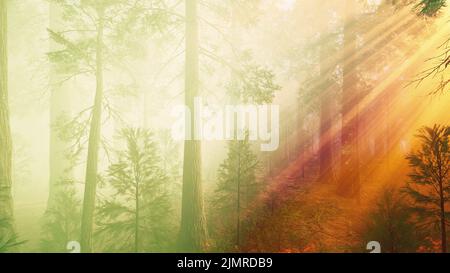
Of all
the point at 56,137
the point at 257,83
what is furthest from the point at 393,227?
the point at 56,137

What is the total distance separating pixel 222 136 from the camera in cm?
2031

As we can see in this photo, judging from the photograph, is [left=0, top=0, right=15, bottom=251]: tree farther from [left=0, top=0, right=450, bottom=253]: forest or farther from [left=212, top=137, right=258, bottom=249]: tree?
[left=212, top=137, right=258, bottom=249]: tree

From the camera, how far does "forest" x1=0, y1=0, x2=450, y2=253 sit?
23.7 ft

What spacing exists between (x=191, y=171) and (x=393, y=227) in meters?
5.75

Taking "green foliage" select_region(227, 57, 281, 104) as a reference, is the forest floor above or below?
below

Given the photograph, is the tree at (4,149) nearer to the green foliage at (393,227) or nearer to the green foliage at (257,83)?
the green foliage at (257,83)

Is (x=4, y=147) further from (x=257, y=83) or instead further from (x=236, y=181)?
(x=257, y=83)

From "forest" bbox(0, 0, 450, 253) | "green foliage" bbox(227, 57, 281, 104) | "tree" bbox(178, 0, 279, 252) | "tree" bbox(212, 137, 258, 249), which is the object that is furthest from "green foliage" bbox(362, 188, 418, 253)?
"tree" bbox(178, 0, 279, 252)

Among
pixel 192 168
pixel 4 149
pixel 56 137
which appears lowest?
pixel 192 168

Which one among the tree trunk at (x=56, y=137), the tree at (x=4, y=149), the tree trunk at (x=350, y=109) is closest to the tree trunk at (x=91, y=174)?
the tree at (x=4, y=149)

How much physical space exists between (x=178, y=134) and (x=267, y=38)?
10127 millimetres

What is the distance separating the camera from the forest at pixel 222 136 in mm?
7227

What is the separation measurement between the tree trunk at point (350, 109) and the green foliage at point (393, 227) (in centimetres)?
460

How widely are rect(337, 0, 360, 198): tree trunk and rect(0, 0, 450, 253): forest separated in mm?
55
